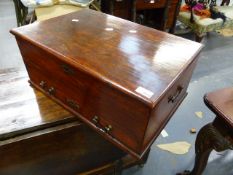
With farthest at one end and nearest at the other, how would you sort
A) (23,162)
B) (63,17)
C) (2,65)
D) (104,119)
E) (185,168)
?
(2,65), (185,168), (63,17), (23,162), (104,119)

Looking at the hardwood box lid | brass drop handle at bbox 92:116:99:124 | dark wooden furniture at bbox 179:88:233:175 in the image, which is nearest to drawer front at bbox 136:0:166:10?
the hardwood box lid

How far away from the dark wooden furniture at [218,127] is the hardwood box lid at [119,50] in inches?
10.7

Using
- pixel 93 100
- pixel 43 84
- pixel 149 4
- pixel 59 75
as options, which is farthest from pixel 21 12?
pixel 93 100

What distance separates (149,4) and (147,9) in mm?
174

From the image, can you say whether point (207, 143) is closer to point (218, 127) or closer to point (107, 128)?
point (218, 127)

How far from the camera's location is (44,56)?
794 millimetres

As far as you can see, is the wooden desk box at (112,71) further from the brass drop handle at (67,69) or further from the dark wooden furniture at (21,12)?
the dark wooden furniture at (21,12)

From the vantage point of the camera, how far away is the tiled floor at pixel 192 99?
127cm

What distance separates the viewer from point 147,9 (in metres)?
2.50

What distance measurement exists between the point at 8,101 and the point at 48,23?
364mm

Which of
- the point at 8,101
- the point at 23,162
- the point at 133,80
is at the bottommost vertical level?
the point at 23,162

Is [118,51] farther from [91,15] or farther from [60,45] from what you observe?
[91,15]

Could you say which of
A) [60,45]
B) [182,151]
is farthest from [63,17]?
[182,151]

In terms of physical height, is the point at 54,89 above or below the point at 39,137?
above
